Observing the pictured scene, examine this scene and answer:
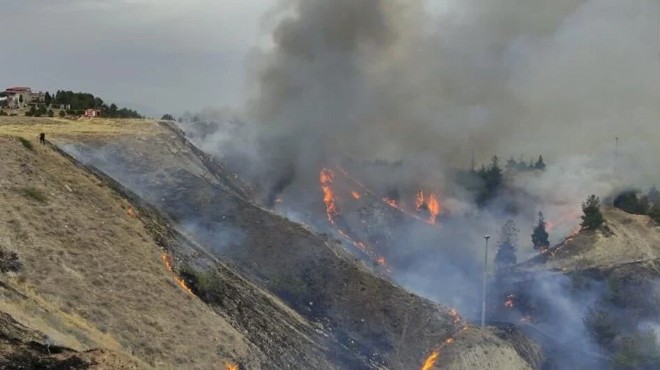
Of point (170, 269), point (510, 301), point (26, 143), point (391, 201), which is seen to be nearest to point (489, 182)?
point (391, 201)

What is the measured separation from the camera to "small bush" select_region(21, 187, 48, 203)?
92.7ft

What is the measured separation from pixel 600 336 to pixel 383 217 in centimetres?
3067

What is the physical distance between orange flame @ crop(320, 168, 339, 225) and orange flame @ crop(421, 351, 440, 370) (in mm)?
32317

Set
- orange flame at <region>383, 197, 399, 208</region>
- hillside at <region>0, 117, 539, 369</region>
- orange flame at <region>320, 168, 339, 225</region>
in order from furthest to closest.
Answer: orange flame at <region>383, 197, 399, 208</region> → orange flame at <region>320, 168, 339, 225</region> → hillside at <region>0, 117, 539, 369</region>

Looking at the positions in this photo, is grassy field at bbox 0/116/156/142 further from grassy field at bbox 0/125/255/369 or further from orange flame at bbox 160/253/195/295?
orange flame at bbox 160/253/195/295

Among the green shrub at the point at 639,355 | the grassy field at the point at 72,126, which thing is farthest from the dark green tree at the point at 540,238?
the grassy field at the point at 72,126

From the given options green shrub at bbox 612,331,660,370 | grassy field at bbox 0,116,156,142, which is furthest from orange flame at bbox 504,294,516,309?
grassy field at bbox 0,116,156,142

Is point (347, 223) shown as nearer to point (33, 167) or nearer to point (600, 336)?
point (600, 336)

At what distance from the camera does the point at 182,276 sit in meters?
30.1

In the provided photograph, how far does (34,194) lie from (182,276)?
24.9ft

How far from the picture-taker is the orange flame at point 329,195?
72.1 metres

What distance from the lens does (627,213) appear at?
281 feet

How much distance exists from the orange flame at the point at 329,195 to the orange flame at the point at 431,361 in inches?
1272

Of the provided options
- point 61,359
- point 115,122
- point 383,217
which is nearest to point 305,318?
point 61,359
